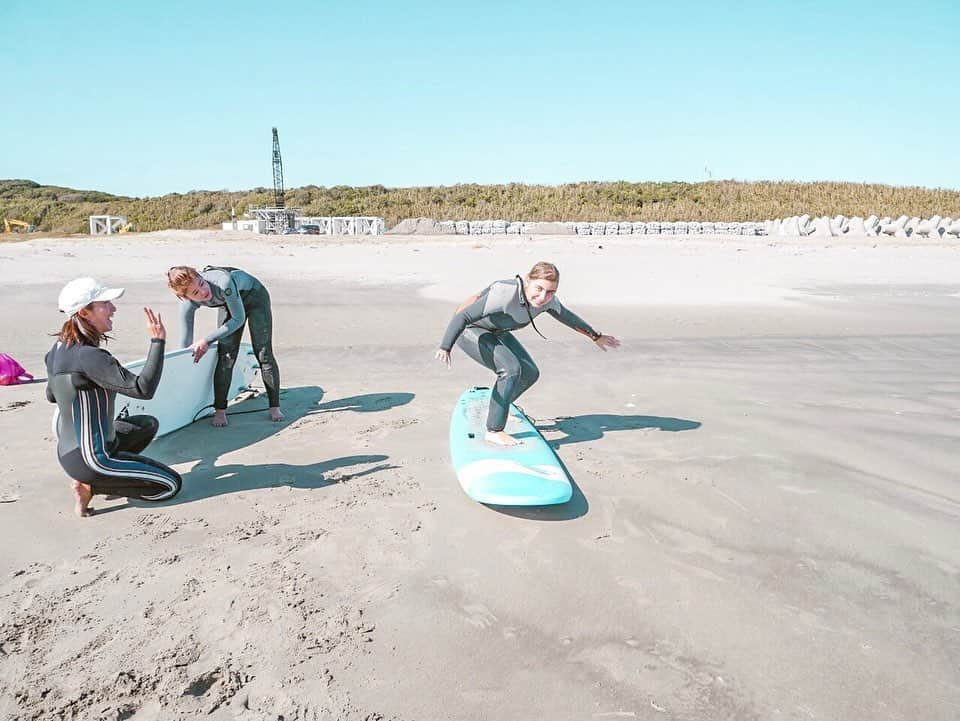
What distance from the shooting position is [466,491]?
162 inches

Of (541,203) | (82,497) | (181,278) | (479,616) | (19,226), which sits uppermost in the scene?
(541,203)

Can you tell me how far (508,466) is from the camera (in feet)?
14.0

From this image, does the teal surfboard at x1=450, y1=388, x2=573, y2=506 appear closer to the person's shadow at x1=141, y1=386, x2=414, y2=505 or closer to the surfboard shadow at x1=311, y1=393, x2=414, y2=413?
the person's shadow at x1=141, y1=386, x2=414, y2=505

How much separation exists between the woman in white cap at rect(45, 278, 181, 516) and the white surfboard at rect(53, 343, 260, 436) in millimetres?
992

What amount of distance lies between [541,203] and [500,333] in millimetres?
36546

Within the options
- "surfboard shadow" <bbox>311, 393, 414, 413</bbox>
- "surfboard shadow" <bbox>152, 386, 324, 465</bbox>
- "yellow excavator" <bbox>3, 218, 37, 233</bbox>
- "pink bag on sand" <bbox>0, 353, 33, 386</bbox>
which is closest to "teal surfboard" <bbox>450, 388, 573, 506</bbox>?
"surfboard shadow" <bbox>311, 393, 414, 413</bbox>

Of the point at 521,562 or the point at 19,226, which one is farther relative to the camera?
the point at 19,226

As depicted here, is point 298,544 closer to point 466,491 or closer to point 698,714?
point 466,491

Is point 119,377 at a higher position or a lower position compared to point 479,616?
higher

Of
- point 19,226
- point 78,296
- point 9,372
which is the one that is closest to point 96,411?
point 78,296

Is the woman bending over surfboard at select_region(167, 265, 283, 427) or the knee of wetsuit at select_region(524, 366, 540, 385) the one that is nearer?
the knee of wetsuit at select_region(524, 366, 540, 385)

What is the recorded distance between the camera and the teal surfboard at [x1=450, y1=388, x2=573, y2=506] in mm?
3938

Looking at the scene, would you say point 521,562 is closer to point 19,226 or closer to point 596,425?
point 596,425

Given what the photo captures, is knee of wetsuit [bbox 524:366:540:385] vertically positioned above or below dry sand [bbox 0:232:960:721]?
above
